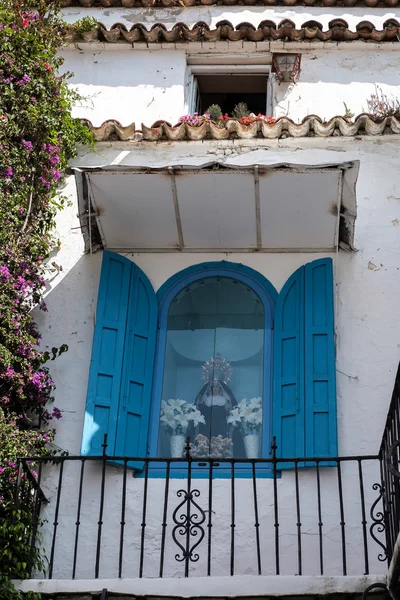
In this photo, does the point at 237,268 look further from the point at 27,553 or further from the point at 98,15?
the point at 98,15

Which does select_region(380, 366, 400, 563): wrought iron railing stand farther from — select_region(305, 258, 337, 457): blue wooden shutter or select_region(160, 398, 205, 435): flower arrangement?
select_region(160, 398, 205, 435): flower arrangement

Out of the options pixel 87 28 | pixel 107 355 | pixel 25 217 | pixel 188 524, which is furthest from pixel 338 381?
pixel 87 28

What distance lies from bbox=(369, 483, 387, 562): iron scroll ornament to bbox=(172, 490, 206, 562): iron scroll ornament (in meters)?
1.16

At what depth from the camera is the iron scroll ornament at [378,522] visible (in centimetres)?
783

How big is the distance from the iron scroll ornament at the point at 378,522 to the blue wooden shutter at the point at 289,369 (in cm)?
72

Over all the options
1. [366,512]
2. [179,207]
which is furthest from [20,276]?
[366,512]

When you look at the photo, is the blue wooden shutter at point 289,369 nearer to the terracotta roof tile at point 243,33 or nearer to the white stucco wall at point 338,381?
the white stucco wall at point 338,381

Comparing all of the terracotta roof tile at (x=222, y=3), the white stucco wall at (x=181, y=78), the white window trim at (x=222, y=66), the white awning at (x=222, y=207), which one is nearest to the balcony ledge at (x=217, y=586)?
the white awning at (x=222, y=207)

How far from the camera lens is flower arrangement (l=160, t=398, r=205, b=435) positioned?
920cm

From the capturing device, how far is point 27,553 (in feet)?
26.4

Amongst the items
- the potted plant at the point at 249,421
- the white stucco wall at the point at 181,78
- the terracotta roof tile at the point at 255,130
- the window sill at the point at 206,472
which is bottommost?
the window sill at the point at 206,472

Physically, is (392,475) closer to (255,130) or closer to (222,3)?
(255,130)

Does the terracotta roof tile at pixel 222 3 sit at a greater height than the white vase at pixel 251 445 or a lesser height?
greater

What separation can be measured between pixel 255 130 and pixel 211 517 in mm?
3653
